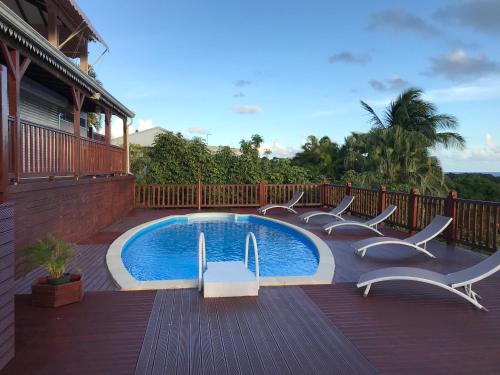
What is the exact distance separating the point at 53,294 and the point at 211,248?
5348mm

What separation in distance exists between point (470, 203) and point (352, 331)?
5337 mm

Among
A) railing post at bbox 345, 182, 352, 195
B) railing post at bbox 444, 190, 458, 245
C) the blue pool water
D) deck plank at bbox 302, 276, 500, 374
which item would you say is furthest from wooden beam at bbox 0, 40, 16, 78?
railing post at bbox 345, 182, 352, 195

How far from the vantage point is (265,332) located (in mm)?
3680

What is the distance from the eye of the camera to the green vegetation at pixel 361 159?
1664cm

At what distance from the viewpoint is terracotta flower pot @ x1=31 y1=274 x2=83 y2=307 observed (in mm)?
4242

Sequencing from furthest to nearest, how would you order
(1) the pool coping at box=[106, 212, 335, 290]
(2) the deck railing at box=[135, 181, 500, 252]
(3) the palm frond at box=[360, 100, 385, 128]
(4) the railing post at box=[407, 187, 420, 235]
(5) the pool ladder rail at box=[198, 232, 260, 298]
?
(3) the palm frond at box=[360, 100, 385, 128], (2) the deck railing at box=[135, 181, 500, 252], (4) the railing post at box=[407, 187, 420, 235], (1) the pool coping at box=[106, 212, 335, 290], (5) the pool ladder rail at box=[198, 232, 260, 298]

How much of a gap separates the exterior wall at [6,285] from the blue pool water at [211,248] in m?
3.61

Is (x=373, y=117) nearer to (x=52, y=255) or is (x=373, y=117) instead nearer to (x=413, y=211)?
(x=413, y=211)

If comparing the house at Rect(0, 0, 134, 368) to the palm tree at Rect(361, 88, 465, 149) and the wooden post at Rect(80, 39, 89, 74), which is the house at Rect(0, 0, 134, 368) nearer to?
the wooden post at Rect(80, 39, 89, 74)

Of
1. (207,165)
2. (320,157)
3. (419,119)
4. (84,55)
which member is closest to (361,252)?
(207,165)

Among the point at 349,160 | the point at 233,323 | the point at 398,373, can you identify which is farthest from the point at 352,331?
the point at 349,160

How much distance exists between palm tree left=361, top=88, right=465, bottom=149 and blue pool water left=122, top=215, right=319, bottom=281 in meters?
12.9

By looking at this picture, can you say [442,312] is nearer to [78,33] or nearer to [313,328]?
[313,328]

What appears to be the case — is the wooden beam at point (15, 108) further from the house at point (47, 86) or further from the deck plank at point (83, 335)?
the deck plank at point (83, 335)
